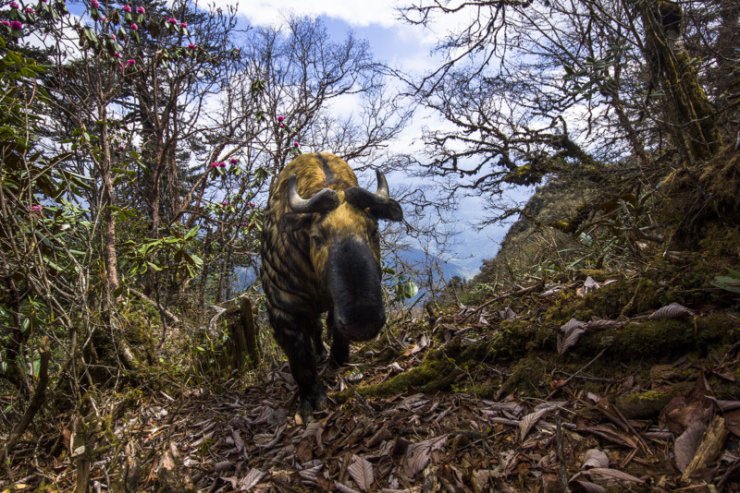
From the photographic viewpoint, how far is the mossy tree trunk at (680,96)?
13.5 ft

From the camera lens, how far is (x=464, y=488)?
1967 millimetres

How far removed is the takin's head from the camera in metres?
2.83

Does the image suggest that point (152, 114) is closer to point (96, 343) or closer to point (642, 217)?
point (96, 343)

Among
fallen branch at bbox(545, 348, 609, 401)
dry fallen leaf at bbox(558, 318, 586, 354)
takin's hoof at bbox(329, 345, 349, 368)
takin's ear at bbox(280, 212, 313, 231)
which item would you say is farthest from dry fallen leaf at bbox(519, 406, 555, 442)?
takin's hoof at bbox(329, 345, 349, 368)

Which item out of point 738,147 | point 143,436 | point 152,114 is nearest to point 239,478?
point 143,436

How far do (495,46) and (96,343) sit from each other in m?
9.68

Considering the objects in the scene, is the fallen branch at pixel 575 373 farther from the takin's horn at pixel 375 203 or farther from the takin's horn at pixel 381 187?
the takin's horn at pixel 381 187

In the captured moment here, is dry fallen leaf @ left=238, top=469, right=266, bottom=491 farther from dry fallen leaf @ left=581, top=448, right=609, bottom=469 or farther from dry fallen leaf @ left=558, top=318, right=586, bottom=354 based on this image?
dry fallen leaf @ left=558, top=318, right=586, bottom=354

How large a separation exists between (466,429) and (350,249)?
1.38 metres

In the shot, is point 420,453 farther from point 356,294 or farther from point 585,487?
point 356,294

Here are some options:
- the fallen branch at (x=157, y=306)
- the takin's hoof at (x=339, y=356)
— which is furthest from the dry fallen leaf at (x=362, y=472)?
the fallen branch at (x=157, y=306)

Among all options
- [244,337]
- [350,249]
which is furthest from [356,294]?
[244,337]

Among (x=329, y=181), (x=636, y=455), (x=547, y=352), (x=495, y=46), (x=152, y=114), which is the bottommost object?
(x=636, y=455)

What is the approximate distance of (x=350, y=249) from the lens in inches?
119
